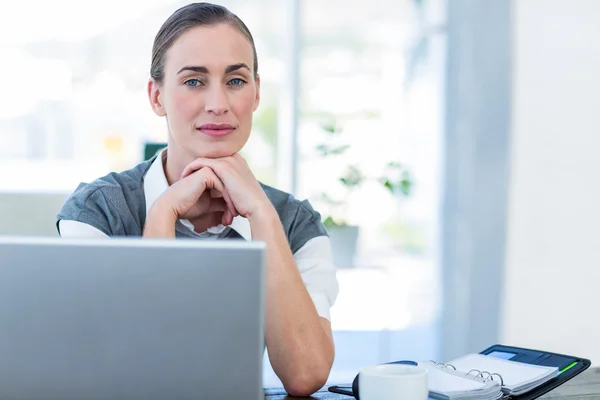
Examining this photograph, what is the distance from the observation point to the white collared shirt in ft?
5.37

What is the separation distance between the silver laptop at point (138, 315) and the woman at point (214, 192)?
0.64 m

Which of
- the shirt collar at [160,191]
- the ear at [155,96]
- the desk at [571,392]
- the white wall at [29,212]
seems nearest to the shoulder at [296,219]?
the shirt collar at [160,191]

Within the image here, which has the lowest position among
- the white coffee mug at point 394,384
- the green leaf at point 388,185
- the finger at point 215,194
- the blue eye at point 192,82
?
the white coffee mug at point 394,384

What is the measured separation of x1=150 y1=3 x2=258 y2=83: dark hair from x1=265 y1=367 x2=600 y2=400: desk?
781mm

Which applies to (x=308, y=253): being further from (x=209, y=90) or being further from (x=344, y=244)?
(x=344, y=244)

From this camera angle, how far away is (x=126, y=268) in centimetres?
72

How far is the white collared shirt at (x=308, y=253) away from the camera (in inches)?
64.5

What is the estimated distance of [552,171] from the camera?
3428 mm

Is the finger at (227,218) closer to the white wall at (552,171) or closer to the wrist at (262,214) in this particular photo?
the wrist at (262,214)

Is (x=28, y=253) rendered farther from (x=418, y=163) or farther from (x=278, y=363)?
(x=418, y=163)

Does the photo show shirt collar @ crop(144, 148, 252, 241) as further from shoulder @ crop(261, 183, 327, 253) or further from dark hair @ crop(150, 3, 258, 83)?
dark hair @ crop(150, 3, 258, 83)

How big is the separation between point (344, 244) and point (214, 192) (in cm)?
185

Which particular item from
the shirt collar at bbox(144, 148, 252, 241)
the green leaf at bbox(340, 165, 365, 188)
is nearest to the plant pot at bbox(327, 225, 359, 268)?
the green leaf at bbox(340, 165, 365, 188)

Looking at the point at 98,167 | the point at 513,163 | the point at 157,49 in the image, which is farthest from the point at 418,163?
the point at 157,49
